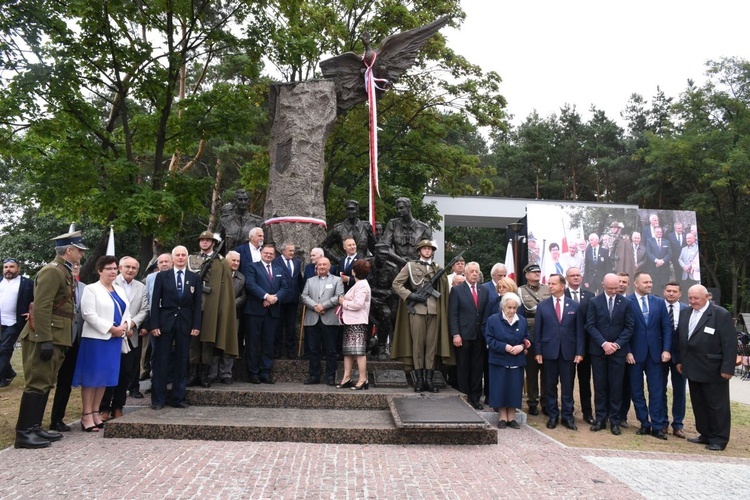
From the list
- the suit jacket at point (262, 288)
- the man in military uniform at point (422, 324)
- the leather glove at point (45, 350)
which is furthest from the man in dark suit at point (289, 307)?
the leather glove at point (45, 350)

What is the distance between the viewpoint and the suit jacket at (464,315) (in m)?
6.71

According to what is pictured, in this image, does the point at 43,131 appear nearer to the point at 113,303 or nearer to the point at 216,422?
the point at 113,303

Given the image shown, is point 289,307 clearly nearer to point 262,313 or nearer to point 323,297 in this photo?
point 262,313

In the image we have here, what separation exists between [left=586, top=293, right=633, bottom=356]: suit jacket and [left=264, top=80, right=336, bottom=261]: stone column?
165 inches

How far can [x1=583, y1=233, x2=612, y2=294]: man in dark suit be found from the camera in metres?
19.8

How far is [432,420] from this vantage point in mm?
5172

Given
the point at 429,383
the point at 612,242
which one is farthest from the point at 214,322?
the point at 612,242

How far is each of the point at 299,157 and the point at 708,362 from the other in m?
6.32

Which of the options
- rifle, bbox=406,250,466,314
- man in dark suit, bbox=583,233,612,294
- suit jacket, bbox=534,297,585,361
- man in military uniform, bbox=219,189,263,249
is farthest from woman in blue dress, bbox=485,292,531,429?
man in dark suit, bbox=583,233,612,294

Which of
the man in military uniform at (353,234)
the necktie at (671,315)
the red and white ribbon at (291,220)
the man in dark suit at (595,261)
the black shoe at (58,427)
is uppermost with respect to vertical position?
the man in dark suit at (595,261)

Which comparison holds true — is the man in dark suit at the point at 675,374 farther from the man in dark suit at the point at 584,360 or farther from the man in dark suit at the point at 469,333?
the man in dark suit at the point at 469,333

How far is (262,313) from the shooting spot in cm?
684

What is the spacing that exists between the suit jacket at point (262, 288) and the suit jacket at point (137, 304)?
1179 millimetres

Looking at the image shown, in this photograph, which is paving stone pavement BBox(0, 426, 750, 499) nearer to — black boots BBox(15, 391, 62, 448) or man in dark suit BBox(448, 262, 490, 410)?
black boots BBox(15, 391, 62, 448)
